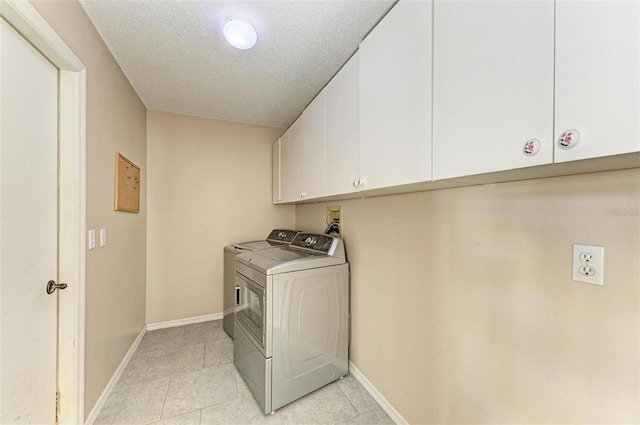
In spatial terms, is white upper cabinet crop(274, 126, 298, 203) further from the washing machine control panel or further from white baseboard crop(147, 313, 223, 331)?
white baseboard crop(147, 313, 223, 331)

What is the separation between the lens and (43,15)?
1.11 metres

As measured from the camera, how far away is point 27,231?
3.71ft

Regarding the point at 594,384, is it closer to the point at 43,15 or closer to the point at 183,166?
the point at 43,15

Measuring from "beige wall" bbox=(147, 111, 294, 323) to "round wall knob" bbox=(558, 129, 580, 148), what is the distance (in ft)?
9.99

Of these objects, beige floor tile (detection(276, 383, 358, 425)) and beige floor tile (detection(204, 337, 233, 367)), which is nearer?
beige floor tile (detection(276, 383, 358, 425))

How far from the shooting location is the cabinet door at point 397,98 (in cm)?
104

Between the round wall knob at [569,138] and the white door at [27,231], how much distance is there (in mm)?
1912

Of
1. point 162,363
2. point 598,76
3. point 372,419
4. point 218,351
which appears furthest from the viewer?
point 218,351

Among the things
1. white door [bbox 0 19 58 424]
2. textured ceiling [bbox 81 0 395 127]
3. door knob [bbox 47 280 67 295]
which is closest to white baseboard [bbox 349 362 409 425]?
Result: white door [bbox 0 19 58 424]

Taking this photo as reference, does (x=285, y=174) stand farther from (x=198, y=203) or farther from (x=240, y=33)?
(x=240, y=33)

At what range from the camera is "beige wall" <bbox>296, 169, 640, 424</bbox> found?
2.51ft

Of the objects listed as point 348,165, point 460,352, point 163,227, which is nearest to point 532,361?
point 460,352

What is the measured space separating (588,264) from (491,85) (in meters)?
0.66

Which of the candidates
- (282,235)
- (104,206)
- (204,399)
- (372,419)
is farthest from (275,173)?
(372,419)
